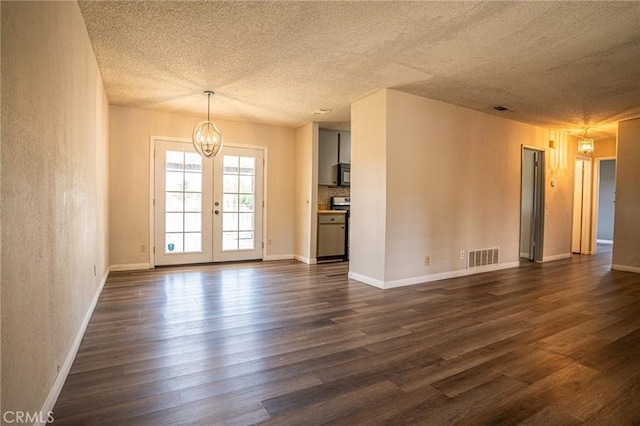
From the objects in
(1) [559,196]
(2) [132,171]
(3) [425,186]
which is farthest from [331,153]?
(1) [559,196]

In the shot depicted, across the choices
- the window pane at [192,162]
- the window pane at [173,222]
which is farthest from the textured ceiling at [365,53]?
the window pane at [173,222]

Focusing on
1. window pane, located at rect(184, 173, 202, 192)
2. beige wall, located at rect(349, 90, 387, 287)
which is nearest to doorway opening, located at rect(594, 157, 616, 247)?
beige wall, located at rect(349, 90, 387, 287)

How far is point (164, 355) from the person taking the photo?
2.37m

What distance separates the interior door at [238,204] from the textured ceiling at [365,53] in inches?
48.7

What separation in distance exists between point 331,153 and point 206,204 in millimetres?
2530

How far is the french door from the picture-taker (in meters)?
5.48

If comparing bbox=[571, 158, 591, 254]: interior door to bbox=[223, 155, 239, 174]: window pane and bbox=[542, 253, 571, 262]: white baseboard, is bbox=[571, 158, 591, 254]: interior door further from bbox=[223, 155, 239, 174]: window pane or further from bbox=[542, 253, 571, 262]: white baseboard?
bbox=[223, 155, 239, 174]: window pane

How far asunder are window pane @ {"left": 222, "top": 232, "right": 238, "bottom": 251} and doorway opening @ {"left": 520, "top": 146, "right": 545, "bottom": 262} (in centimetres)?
522

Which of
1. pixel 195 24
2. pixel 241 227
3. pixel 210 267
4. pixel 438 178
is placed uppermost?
pixel 195 24

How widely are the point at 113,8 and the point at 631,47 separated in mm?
4306

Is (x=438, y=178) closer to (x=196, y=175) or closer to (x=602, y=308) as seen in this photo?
(x=602, y=308)

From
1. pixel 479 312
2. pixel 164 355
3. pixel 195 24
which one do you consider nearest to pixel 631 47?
pixel 479 312

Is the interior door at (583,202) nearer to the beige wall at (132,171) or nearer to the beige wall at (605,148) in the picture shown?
the beige wall at (605,148)

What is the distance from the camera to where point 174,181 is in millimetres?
5547
